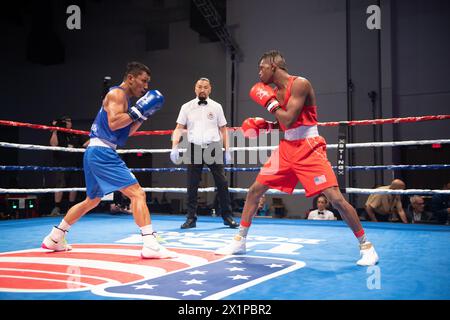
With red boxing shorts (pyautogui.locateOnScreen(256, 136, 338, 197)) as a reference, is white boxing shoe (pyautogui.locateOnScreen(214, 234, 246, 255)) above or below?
below

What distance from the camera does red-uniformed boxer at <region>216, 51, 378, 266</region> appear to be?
219 cm

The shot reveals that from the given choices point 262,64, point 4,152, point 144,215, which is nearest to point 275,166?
point 262,64

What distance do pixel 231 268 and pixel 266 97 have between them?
0.95 metres

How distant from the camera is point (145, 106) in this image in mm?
2418

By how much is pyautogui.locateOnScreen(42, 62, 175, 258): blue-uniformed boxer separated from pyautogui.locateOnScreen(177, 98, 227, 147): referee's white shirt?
4.73 ft

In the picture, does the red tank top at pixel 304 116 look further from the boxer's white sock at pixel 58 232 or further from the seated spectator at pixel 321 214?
the seated spectator at pixel 321 214

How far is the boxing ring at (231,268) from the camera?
1555 millimetres

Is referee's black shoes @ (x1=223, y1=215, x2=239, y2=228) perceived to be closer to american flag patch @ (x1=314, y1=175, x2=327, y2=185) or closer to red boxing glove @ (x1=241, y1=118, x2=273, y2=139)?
red boxing glove @ (x1=241, y1=118, x2=273, y2=139)

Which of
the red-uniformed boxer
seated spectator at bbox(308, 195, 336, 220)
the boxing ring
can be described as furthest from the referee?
seated spectator at bbox(308, 195, 336, 220)

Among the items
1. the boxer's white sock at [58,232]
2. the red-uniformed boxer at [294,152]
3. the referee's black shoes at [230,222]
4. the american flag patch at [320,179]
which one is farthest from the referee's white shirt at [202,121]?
the american flag patch at [320,179]

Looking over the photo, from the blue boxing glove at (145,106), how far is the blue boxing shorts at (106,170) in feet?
0.98

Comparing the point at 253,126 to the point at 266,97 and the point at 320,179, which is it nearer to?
the point at 266,97

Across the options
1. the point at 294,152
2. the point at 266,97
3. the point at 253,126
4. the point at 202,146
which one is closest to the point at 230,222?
the point at 202,146

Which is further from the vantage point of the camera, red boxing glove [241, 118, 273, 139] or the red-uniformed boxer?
red boxing glove [241, 118, 273, 139]
